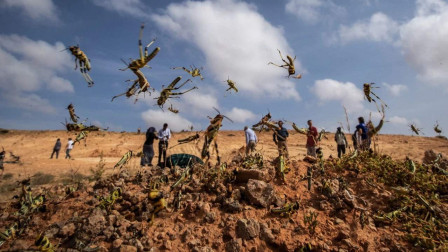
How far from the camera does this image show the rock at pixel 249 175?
385cm

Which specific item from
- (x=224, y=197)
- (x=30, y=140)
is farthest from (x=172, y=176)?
(x=30, y=140)

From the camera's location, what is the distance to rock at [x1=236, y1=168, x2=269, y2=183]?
3.85 m

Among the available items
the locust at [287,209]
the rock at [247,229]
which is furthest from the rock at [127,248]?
the locust at [287,209]

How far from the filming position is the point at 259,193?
3.47 m

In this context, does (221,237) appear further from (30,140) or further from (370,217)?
(30,140)

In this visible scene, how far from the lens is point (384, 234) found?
3041mm

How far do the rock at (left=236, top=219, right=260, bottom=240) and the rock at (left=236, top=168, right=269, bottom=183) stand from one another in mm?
861

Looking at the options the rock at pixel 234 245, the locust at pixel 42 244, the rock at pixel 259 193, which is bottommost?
the rock at pixel 234 245

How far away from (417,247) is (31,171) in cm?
1172

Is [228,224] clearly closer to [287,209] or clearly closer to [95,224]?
[287,209]

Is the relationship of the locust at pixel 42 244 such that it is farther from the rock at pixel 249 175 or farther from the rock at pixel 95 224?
the rock at pixel 249 175

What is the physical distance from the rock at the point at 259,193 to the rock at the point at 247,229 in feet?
1.28

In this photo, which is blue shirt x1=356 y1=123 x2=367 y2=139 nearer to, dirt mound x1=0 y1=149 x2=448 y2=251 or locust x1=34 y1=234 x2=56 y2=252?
dirt mound x1=0 y1=149 x2=448 y2=251

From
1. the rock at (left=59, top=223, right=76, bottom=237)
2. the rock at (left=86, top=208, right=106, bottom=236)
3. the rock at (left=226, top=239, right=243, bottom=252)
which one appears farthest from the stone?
the rock at (left=59, top=223, right=76, bottom=237)
